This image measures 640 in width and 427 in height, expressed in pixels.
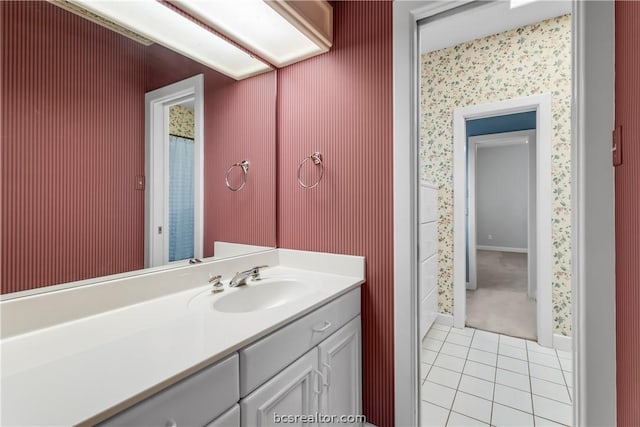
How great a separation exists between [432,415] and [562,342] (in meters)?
1.45

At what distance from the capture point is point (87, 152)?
99 centimetres

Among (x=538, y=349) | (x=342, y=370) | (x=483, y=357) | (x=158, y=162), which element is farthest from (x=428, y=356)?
(x=158, y=162)

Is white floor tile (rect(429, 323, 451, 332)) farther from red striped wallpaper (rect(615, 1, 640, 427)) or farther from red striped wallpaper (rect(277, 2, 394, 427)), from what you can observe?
red striped wallpaper (rect(615, 1, 640, 427))

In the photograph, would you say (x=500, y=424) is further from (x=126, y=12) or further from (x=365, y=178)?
(x=126, y=12)

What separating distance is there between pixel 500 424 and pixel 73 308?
2.01 meters

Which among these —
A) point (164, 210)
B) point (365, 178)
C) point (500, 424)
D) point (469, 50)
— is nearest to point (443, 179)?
point (469, 50)

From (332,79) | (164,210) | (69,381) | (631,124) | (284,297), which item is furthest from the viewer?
(332,79)

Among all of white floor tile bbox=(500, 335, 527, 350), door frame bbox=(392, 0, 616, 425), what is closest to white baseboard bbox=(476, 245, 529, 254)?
white floor tile bbox=(500, 335, 527, 350)

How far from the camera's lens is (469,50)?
2641 mm

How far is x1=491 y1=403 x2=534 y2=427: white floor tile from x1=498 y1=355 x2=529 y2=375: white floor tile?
1.52 ft

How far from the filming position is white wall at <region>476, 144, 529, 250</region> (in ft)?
21.2

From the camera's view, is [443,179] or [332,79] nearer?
[332,79]

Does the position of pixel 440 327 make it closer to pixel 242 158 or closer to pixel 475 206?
pixel 475 206

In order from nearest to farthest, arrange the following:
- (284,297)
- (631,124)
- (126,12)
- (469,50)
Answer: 1. (631,124)
2. (126,12)
3. (284,297)
4. (469,50)
